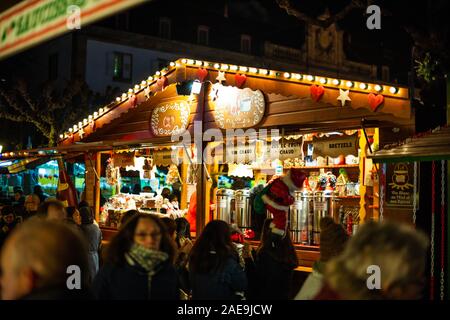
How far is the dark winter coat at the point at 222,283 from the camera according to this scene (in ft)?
17.3

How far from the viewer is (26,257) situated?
2.69 meters

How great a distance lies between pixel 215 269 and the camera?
5.32m

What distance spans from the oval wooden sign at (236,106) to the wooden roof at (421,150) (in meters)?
3.72

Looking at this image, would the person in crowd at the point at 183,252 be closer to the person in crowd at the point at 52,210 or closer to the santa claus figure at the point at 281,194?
the santa claus figure at the point at 281,194

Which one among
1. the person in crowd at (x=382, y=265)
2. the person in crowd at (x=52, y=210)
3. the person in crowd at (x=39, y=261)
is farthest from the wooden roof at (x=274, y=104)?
the person in crowd at (x=39, y=261)

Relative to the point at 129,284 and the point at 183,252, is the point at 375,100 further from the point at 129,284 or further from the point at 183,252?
the point at 129,284

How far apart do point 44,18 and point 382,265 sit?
2454 mm

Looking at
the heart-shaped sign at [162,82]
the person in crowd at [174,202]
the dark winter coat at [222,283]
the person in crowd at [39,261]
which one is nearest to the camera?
the person in crowd at [39,261]

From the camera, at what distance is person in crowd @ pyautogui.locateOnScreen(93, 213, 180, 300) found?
4.25 metres

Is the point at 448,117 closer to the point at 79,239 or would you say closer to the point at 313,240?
the point at 313,240

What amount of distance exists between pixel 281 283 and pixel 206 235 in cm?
163

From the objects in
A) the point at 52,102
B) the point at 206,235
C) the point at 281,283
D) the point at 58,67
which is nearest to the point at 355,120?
the point at 281,283

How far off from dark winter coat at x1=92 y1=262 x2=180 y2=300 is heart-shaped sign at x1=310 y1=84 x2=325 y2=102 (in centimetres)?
502

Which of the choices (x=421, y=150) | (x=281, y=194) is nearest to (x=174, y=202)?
(x=281, y=194)
